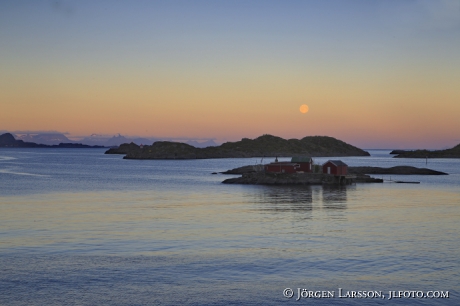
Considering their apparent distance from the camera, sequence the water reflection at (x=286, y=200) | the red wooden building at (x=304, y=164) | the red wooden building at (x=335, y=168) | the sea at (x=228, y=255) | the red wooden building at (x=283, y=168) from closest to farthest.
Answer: the sea at (x=228, y=255), the water reflection at (x=286, y=200), the red wooden building at (x=335, y=168), the red wooden building at (x=283, y=168), the red wooden building at (x=304, y=164)

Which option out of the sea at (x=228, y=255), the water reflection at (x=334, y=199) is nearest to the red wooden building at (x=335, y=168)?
the water reflection at (x=334, y=199)

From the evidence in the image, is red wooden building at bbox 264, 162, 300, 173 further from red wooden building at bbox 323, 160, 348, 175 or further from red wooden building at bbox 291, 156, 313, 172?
red wooden building at bbox 323, 160, 348, 175

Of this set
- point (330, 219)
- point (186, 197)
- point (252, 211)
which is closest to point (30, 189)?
point (186, 197)

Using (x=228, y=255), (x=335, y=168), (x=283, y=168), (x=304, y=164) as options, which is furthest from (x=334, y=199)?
(x=228, y=255)

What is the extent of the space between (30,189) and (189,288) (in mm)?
66727

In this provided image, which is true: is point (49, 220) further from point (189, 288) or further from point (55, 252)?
point (189, 288)

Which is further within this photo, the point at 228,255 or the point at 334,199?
the point at 334,199

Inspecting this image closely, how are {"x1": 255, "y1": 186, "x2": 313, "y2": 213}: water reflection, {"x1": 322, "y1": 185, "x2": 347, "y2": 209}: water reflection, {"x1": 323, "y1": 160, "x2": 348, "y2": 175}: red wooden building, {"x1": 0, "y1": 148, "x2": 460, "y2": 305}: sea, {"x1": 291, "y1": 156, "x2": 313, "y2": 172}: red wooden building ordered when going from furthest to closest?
{"x1": 291, "y1": 156, "x2": 313, "y2": 172}: red wooden building < {"x1": 323, "y1": 160, "x2": 348, "y2": 175}: red wooden building < {"x1": 322, "y1": 185, "x2": 347, "y2": 209}: water reflection < {"x1": 255, "y1": 186, "x2": 313, "y2": 213}: water reflection < {"x1": 0, "y1": 148, "x2": 460, "y2": 305}: sea

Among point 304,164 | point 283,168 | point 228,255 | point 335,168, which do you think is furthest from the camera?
point 304,164

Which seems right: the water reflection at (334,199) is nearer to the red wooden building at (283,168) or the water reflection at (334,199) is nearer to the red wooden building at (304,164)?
the red wooden building at (283,168)

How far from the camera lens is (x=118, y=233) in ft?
123

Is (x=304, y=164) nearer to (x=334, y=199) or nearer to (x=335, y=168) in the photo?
(x=335, y=168)

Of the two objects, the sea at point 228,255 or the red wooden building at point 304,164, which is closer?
the sea at point 228,255

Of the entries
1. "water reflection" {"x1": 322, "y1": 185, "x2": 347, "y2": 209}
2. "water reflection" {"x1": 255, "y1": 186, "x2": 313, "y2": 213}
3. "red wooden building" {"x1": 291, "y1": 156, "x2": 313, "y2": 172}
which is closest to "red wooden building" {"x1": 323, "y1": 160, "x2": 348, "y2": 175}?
"red wooden building" {"x1": 291, "y1": 156, "x2": 313, "y2": 172}
